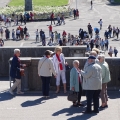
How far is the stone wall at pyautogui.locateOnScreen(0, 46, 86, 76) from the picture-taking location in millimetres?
18062

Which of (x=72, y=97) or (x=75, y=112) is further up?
(x=72, y=97)

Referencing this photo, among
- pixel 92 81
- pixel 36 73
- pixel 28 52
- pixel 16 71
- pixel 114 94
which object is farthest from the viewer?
pixel 28 52

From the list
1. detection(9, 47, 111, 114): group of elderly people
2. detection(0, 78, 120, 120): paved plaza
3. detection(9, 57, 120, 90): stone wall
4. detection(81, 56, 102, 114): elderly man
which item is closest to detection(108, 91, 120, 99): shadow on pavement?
detection(0, 78, 120, 120): paved plaza

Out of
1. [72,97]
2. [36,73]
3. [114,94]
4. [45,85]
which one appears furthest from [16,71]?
[114,94]

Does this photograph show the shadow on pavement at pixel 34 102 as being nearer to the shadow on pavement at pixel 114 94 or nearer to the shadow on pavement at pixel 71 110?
the shadow on pavement at pixel 71 110

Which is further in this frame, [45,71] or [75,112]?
[45,71]

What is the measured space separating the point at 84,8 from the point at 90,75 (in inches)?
2337

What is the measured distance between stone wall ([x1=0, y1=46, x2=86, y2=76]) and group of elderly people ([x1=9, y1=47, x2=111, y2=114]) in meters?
2.33

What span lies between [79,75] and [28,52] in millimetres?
4569

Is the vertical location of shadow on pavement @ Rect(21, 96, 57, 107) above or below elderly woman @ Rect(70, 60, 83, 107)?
below

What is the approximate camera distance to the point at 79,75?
14.0m

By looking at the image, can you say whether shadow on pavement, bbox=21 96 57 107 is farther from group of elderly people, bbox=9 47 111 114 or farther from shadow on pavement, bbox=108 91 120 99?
shadow on pavement, bbox=108 91 120 99

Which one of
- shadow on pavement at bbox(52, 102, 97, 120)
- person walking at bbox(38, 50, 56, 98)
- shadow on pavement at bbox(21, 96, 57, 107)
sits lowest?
shadow on pavement at bbox(52, 102, 97, 120)

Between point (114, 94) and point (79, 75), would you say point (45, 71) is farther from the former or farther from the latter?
point (114, 94)
